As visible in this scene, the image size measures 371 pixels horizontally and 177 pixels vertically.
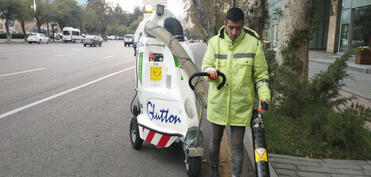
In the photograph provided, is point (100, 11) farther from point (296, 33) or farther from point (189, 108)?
point (189, 108)

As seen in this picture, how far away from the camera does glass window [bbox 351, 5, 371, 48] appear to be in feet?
56.1

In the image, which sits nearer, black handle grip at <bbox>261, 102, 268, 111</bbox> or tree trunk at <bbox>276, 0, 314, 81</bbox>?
black handle grip at <bbox>261, 102, 268, 111</bbox>

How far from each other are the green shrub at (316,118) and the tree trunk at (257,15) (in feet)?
7.29

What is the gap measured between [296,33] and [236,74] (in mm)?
3099

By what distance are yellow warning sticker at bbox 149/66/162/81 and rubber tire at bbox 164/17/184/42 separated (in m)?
0.55

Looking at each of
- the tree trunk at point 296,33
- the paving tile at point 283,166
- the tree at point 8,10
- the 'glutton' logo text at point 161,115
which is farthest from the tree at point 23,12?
the paving tile at point 283,166

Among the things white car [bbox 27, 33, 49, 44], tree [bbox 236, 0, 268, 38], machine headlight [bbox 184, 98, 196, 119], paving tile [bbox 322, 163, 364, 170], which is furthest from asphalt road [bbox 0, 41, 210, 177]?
white car [bbox 27, 33, 49, 44]

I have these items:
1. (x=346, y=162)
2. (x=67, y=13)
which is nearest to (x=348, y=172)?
(x=346, y=162)

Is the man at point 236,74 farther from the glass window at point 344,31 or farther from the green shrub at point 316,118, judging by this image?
the glass window at point 344,31

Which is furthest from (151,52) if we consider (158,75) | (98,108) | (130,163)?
(98,108)

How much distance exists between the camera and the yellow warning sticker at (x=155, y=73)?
13.4 feet

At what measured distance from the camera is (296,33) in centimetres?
557

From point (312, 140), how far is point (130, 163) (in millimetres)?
2497

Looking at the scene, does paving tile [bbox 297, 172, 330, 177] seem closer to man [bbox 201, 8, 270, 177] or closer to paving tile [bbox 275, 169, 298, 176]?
paving tile [bbox 275, 169, 298, 176]
